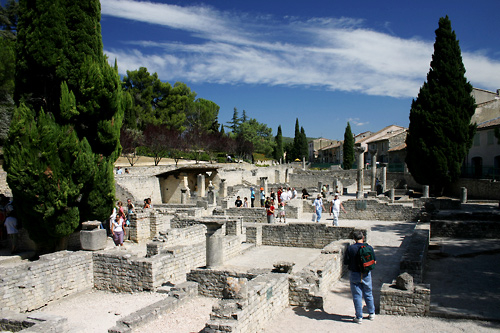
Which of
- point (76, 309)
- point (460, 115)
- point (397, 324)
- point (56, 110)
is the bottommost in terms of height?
point (76, 309)

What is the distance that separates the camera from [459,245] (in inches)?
501

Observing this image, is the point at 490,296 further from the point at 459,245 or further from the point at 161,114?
the point at 161,114

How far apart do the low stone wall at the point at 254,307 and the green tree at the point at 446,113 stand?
2774 centimetres

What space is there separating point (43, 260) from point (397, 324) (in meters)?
9.02

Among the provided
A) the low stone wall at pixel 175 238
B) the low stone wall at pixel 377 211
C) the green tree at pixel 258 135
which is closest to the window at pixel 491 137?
the low stone wall at pixel 377 211

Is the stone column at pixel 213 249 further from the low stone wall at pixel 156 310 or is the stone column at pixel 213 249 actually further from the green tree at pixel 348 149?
the green tree at pixel 348 149

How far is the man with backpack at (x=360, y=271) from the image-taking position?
671 cm

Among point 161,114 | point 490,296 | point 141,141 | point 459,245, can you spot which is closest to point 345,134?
point 161,114

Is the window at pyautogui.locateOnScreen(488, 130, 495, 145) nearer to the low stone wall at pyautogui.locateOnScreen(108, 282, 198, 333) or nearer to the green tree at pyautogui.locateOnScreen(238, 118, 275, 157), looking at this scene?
the low stone wall at pyautogui.locateOnScreen(108, 282, 198, 333)

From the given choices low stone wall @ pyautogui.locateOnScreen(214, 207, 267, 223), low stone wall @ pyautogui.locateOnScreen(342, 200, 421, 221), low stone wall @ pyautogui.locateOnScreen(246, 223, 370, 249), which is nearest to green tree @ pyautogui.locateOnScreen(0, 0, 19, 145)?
low stone wall @ pyautogui.locateOnScreen(214, 207, 267, 223)

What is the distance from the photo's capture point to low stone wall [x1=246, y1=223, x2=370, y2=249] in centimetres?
1433

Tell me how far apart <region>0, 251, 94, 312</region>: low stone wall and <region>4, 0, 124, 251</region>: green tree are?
348 cm

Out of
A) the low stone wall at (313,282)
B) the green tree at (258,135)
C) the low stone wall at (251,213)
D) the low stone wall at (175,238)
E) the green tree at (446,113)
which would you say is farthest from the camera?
the green tree at (258,135)

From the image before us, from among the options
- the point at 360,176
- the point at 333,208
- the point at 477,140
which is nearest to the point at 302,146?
the point at 477,140
